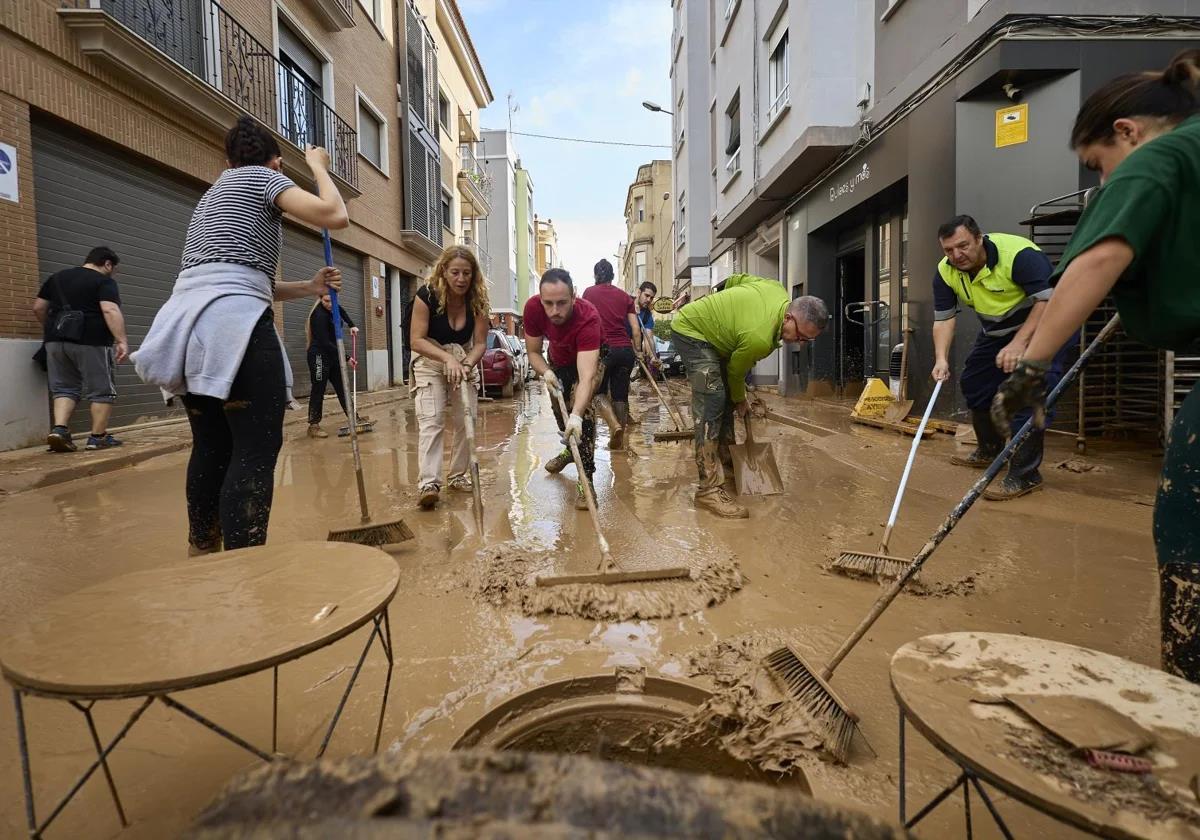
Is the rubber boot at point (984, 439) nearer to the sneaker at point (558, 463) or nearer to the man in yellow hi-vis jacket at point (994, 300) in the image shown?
the man in yellow hi-vis jacket at point (994, 300)

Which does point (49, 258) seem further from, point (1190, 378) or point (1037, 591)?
point (1190, 378)

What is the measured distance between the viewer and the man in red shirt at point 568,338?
3.89m

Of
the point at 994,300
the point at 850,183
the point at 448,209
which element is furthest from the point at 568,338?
the point at 448,209

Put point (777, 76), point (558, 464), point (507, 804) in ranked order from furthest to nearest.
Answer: point (777, 76) → point (558, 464) → point (507, 804)

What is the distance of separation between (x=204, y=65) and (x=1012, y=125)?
388 inches

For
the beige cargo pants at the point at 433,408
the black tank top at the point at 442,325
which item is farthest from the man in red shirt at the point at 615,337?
the beige cargo pants at the point at 433,408

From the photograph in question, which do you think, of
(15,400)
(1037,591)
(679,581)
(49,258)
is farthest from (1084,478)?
(49,258)

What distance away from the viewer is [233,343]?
211 centimetres

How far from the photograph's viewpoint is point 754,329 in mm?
3801

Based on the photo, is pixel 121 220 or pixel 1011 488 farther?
pixel 121 220

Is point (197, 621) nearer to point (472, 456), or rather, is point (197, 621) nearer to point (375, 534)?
point (375, 534)

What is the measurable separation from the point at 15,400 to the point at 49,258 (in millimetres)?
1567

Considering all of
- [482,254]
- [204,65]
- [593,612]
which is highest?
[482,254]

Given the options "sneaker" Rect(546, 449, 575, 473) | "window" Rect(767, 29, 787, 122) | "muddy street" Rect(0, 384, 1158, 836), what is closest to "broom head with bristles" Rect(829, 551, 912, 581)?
"muddy street" Rect(0, 384, 1158, 836)
